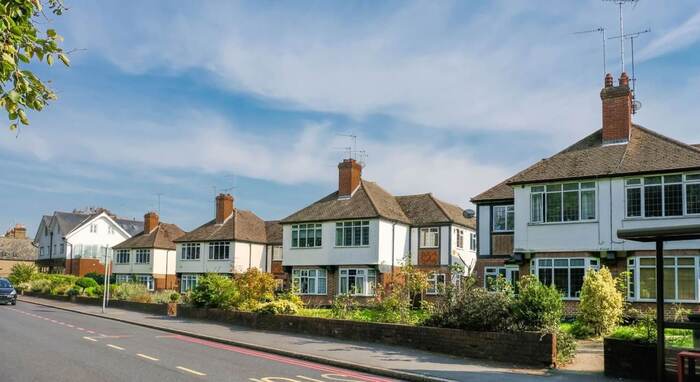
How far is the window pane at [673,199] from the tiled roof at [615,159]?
78 cm

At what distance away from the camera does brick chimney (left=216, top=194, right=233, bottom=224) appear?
5378 cm

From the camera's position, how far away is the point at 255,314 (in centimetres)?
2397

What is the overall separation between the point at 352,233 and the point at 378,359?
24.1 m

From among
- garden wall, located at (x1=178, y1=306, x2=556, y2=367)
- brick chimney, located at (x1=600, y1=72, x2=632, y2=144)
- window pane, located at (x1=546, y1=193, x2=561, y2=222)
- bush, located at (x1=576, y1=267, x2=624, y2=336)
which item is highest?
brick chimney, located at (x1=600, y1=72, x2=632, y2=144)

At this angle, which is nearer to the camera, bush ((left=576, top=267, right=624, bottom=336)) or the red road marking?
the red road marking

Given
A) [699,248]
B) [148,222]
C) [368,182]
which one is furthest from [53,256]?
[699,248]

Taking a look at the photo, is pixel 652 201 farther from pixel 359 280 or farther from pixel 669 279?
pixel 359 280

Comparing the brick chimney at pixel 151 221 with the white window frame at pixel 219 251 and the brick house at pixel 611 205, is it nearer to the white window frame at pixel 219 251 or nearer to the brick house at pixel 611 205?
the white window frame at pixel 219 251

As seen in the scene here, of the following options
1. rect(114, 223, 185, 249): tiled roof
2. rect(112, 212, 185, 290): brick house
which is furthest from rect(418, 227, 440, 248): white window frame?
rect(112, 212, 185, 290): brick house

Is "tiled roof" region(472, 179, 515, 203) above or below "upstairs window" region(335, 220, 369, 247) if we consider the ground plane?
above

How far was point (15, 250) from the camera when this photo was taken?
85.9 metres

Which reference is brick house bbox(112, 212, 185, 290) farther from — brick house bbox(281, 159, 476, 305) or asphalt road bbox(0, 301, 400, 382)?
asphalt road bbox(0, 301, 400, 382)

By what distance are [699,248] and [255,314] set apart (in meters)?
16.7

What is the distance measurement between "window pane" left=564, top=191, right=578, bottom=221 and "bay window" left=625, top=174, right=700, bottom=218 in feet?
6.49
